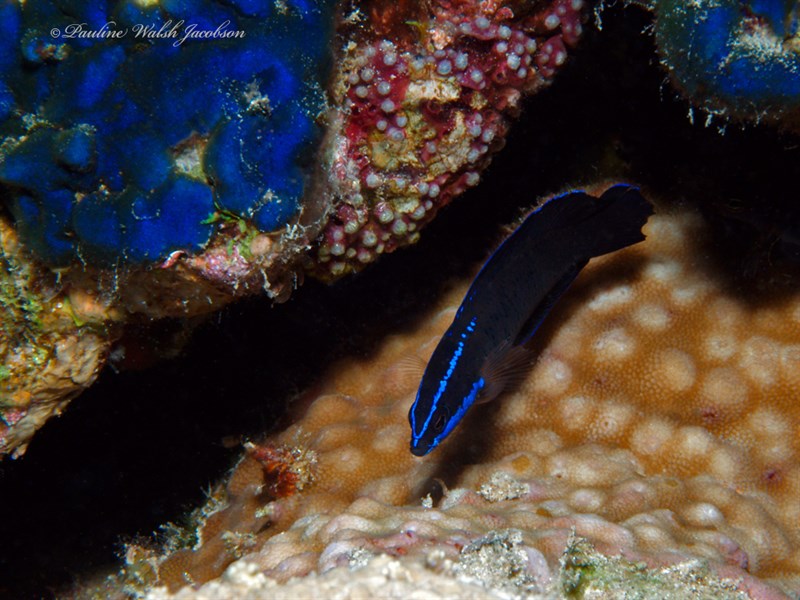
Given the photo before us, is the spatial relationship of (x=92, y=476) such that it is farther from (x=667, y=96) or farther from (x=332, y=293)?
(x=667, y=96)

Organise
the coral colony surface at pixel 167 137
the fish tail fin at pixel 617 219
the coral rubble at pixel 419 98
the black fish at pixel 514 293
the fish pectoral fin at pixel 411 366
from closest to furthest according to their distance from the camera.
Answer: the coral colony surface at pixel 167 137 < the coral rubble at pixel 419 98 < the black fish at pixel 514 293 < the fish tail fin at pixel 617 219 < the fish pectoral fin at pixel 411 366

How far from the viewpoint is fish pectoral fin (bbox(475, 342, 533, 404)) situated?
3598mm

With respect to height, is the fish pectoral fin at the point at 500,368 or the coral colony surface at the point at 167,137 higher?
the coral colony surface at the point at 167,137

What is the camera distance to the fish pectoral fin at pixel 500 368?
11.8 ft

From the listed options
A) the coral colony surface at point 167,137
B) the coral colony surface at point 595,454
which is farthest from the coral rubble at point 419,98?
the coral colony surface at point 595,454

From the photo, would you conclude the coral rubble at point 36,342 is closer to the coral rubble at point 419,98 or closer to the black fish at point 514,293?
the coral rubble at point 419,98

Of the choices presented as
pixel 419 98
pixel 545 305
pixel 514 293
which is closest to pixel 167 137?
pixel 419 98

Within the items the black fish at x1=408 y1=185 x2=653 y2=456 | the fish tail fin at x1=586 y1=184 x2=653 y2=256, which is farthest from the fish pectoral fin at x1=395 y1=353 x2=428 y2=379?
the fish tail fin at x1=586 y1=184 x2=653 y2=256

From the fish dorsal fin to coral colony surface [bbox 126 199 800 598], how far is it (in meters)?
0.26

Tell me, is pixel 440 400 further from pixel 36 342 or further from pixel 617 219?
pixel 36 342

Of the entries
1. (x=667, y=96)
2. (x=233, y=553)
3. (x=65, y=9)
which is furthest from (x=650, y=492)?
(x=65, y=9)

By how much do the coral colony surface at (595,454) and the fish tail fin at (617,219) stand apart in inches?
15.1

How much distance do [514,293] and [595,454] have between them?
1.17 meters

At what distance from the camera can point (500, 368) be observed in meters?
3.66
